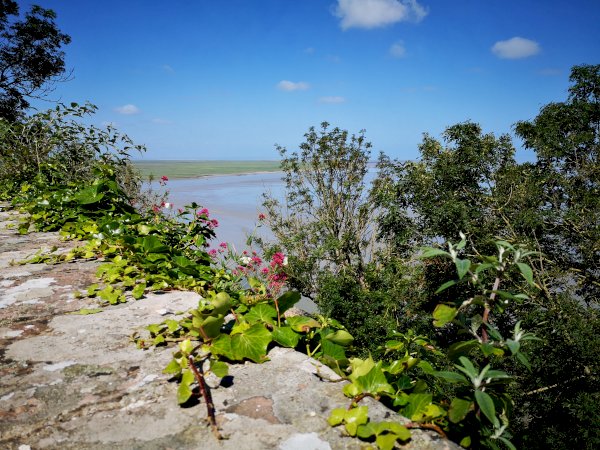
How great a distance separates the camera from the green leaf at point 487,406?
3.27 feet

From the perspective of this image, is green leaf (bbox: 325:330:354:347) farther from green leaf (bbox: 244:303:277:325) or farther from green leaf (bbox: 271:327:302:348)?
green leaf (bbox: 244:303:277:325)

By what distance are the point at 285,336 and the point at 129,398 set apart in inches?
26.8

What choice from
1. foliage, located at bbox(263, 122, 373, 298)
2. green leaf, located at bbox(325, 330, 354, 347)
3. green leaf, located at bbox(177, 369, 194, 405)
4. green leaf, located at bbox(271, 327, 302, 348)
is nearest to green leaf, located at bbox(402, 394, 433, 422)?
green leaf, located at bbox(325, 330, 354, 347)

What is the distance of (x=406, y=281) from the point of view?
42.3 ft

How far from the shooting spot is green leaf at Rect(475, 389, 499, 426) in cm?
100

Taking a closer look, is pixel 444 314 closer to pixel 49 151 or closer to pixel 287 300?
pixel 287 300

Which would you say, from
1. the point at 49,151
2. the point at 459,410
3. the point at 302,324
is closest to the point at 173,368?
the point at 302,324

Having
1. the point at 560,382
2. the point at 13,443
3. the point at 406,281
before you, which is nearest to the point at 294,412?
the point at 13,443

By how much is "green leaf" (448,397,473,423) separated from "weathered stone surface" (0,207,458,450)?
0.31 ft

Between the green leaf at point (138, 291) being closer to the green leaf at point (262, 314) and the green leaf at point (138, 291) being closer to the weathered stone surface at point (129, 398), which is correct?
the weathered stone surface at point (129, 398)

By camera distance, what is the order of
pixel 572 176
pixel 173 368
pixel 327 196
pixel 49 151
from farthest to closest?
pixel 327 196 < pixel 572 176 < pixel 49 151 < pixel 173 368

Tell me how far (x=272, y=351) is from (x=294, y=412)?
0.42 metres

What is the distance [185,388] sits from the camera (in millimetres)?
1235

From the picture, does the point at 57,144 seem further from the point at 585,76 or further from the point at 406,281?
the point at 585,76
